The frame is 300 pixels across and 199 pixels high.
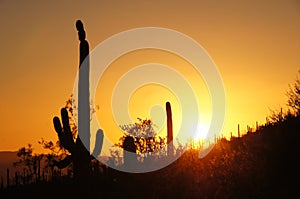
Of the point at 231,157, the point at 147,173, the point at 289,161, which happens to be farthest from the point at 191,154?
the point at 289,161

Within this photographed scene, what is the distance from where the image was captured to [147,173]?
21.2 metres

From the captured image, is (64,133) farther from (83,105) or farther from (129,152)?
(129,152)

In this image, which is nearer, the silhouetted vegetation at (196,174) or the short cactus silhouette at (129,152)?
the silhouetted vegetation at (196,174)

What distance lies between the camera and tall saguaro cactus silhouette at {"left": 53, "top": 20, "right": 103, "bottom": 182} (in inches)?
721

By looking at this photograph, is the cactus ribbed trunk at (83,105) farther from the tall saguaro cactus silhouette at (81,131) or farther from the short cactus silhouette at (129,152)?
the short cactus silhouette at (129,152)

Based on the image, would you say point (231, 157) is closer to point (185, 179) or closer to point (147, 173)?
point (185, 179)

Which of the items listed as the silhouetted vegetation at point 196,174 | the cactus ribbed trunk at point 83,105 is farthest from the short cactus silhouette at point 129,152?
the cactus ribbed trunk at point 83,105

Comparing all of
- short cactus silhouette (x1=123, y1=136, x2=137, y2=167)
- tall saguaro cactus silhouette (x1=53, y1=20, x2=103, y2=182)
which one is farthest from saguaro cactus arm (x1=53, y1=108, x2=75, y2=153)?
short cactus silhouette (x1=123, y1=136, x2=137, y2=167)

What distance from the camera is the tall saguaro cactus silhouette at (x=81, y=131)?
1831 cm

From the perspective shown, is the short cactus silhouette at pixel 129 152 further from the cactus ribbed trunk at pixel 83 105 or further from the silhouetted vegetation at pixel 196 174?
the cactus ribbed trunk at pixel 83 105

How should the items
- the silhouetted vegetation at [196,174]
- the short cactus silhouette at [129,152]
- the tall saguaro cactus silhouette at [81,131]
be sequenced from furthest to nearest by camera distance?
the short cactus silhouette at [129,152], the tall saguaro cactus silhouette at [81,131], the silhouetted vegetation at [196,174]

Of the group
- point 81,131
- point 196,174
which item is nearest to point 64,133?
point 81,131

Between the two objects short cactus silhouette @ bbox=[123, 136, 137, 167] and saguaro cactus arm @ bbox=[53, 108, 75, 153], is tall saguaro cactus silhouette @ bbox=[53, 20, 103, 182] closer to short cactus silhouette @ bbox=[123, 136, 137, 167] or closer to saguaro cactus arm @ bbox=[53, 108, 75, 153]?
saguaro cactus arm @ bbox=[53, 108, 75, 153]

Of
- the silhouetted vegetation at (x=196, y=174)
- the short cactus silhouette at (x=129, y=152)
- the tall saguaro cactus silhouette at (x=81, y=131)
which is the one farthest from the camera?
the short cactus silhouette at (x=129, y=152)
